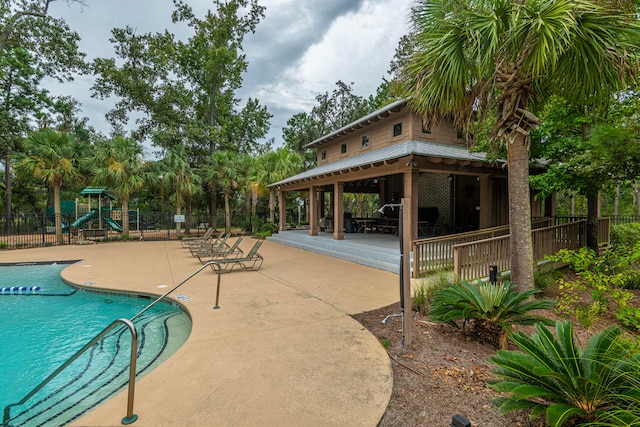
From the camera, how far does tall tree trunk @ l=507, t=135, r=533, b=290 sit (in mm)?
5469

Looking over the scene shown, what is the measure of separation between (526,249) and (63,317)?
9493 millimetres

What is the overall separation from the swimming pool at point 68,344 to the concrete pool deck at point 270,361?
544 millimetres

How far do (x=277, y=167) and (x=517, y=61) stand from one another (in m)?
16.3

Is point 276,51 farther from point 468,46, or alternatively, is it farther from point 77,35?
point 468,46

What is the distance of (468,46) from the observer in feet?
17.3

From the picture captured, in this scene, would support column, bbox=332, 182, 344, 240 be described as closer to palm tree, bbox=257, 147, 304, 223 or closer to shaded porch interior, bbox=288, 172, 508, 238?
shaded porch interior, bbox=288, 172, 508, 238

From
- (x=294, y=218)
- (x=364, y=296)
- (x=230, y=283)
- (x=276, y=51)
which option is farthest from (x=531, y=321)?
(x=276, y=51)

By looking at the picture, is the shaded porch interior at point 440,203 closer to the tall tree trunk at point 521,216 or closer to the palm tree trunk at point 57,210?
the tall tree trunk at point 521,216

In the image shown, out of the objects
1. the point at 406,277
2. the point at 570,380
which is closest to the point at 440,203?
the point at 406,277

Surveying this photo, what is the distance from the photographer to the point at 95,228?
21844mm

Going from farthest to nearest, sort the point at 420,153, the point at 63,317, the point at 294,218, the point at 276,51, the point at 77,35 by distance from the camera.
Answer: the point at 294,218, the point at 276,51, the point at 77,35, the point at 420,153, the point at 63,317

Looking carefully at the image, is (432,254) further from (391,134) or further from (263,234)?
(263,234)

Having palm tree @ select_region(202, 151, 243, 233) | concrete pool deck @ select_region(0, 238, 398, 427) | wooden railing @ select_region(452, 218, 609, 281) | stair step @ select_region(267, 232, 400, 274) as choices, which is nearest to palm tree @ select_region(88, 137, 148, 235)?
palm tree @ select_region(202, 151, 243, 233)

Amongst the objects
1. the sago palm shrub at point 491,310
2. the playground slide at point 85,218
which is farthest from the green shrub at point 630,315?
the playground slide at point 85,218
